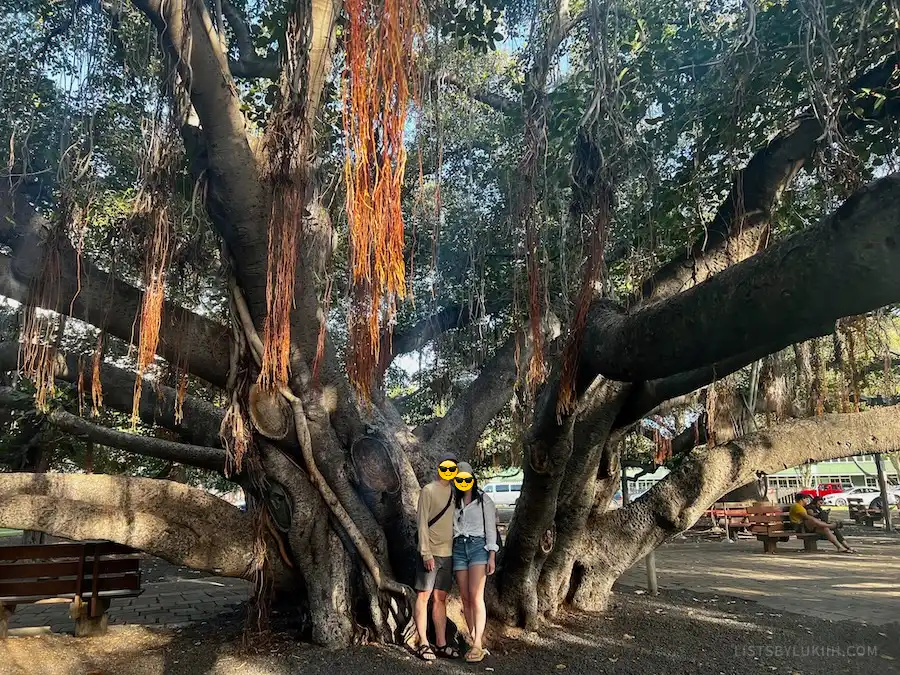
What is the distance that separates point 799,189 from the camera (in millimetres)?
5410

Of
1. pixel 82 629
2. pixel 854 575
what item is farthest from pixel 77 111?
pixel 854 575

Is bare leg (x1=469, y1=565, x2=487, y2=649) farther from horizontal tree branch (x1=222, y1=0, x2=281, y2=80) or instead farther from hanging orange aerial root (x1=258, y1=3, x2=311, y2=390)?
horizontal tree branch (x1=222, y1=0, x2=281, y2=80)

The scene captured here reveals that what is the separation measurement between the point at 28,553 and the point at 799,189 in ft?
A: 22.2

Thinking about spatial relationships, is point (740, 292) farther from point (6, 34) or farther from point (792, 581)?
point (792, 581)

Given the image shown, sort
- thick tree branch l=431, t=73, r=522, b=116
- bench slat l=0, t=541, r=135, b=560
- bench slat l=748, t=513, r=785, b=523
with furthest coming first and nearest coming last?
bench slat l=748, t=513, r=785, b=523 → thick tree branch l=431, t=73, r=522, b=116 → bench slat l=0, t=541, r=135, b=560

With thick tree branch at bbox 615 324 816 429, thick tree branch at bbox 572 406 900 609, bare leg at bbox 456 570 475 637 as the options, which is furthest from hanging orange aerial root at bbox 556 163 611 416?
A: thick tree branch at bbox 572 406 900 609

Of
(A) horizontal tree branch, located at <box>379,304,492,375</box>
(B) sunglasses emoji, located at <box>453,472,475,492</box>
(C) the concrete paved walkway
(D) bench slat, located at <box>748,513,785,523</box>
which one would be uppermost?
(A) horizontal tree branch, located at <box>379,304,492,375</box>

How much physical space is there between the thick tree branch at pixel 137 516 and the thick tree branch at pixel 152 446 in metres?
0.91

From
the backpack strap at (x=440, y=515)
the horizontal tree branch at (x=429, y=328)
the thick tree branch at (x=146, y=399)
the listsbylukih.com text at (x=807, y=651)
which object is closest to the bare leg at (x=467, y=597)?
the backpack strap at (x=440, y=515)

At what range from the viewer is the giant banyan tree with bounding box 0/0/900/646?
2.65 meters

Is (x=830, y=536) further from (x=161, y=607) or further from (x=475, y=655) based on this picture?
(x=161, y=607)

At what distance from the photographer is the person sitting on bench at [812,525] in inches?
379

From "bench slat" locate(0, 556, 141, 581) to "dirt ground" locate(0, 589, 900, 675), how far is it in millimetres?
433

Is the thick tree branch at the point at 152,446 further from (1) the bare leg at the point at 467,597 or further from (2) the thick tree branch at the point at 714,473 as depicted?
(2) the thick tree branch at the point at 714,473
